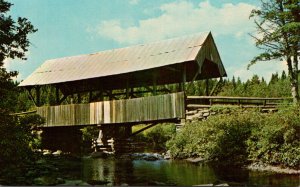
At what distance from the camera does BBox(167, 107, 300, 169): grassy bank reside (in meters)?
12.4

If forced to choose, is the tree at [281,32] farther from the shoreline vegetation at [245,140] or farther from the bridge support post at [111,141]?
the bridge support post at [111,141]

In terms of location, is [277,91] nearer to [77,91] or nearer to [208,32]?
[208,32]

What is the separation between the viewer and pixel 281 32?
15289 millimetres

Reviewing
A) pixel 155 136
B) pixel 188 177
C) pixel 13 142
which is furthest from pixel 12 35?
pixel 155 136

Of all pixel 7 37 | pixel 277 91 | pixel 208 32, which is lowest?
pixel 277 91

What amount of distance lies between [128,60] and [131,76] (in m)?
1.89

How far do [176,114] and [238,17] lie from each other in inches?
289

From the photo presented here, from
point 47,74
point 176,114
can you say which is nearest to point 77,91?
point 47,74

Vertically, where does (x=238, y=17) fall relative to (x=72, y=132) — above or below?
above

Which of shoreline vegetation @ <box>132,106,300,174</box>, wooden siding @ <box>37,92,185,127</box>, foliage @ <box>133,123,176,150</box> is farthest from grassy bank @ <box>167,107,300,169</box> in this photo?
foliage @ <box>133,123,176,150</box>

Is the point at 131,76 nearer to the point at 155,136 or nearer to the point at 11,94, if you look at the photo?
the point at 11,94

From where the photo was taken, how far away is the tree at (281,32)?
14.9 m

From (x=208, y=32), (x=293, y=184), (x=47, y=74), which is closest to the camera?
(x=293, y=184)

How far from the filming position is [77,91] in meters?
25.4
